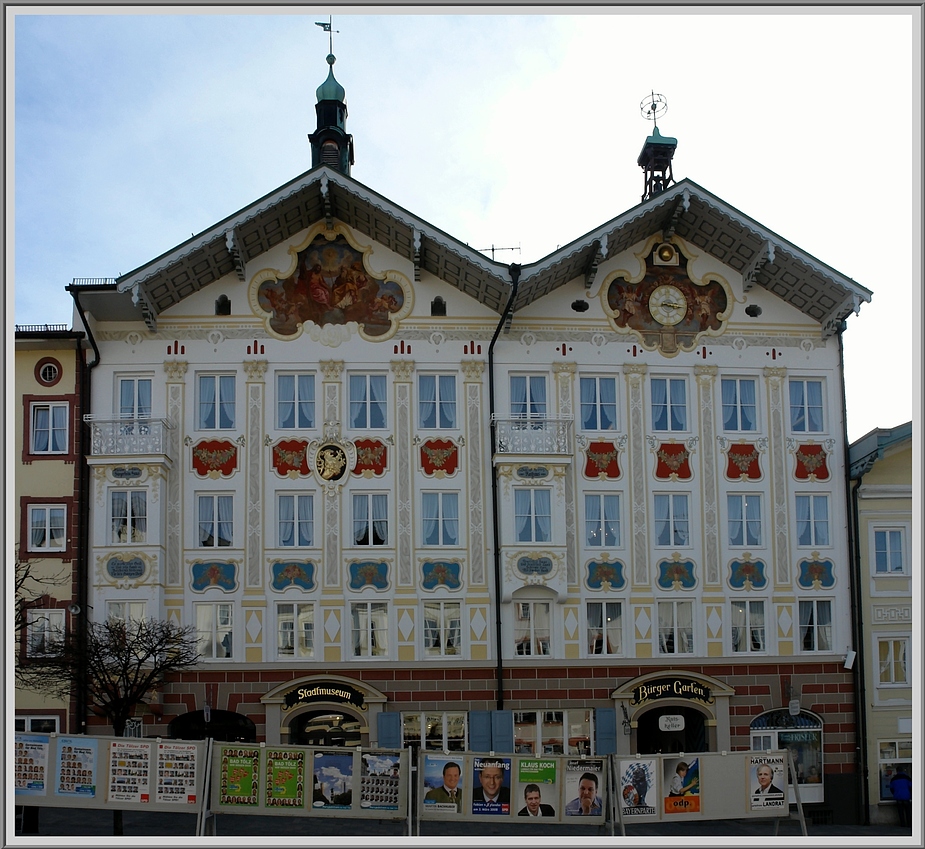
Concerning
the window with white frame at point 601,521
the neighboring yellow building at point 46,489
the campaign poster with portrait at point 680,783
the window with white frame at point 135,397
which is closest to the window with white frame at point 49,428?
the neighboring yellow building at point 46,489

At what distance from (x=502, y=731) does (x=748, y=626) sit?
7.38m

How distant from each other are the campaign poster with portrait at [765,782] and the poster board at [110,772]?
1048 cm

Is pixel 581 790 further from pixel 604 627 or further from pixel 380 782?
pixel 604 627

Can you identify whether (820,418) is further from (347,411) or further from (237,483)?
(237,483)

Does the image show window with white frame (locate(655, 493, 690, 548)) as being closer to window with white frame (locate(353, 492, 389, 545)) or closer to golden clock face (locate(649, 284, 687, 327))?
→ golden clock face (locate(649, 284, 687, 327))

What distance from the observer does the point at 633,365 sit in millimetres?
34438

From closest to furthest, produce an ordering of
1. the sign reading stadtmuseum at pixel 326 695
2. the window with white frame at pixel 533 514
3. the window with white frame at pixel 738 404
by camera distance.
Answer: the sign reading stadtmuseum at pixel 326 695
the window with white frame at pixel 533 514
the window with white frame at pixel 738 404

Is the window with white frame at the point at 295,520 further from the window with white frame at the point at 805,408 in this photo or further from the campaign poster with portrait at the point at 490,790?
the window with white frame at the point at 805,408

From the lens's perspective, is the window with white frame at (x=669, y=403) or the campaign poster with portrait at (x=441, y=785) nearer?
the campaign poster with portrait at (x=441, y=785)

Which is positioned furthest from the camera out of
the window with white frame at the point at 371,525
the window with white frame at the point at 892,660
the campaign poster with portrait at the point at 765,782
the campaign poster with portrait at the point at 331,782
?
the window with white frame at the point at 892,660

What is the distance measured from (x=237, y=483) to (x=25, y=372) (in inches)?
258

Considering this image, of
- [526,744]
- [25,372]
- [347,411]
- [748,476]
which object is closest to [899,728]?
[748,476]

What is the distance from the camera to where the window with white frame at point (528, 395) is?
34.0 metres

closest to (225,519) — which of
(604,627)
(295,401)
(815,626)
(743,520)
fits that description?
(295,401)
